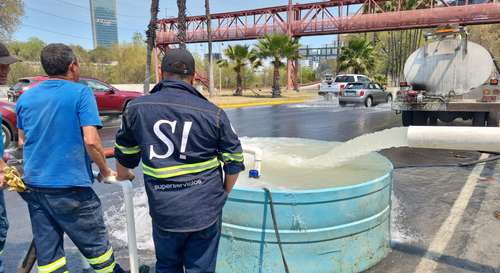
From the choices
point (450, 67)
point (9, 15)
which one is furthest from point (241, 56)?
point (450, 67)

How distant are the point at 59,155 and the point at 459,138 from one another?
2797mm

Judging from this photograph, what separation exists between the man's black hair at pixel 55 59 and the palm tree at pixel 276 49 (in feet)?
89.9

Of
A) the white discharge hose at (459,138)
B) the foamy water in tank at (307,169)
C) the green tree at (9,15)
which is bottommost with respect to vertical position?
the foamy water in tank at (307,169)

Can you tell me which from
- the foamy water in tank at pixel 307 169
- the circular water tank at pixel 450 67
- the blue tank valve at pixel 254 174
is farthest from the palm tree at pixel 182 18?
the blue tank valve at pixel 254 174

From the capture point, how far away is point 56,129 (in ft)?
8.18

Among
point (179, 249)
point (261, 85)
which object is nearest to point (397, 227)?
point (179, 249)

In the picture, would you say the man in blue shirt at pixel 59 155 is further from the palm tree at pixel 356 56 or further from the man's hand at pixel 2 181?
the palm tree at pixel 356 56

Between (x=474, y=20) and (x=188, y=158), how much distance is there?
3073cm

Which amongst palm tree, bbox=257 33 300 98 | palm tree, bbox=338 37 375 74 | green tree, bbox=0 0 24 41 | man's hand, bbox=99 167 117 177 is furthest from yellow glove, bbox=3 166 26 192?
palm tree, bbox=338 37 375 74

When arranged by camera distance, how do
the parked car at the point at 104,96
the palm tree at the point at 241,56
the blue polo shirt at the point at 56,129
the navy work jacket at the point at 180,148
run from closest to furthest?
the navy work jacket at the point at 180,148 → the blue polo shirt at the point at 56,129 → the parked car at the point at 104,96 → the palm tree at the point at 241,56

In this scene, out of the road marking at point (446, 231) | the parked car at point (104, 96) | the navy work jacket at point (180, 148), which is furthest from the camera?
the parked car at point (104, 96)

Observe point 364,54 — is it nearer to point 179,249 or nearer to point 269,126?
point 269,126

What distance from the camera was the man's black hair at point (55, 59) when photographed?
2500 millimetres

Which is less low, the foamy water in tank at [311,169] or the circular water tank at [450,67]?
the circular water tank at [450,67]
